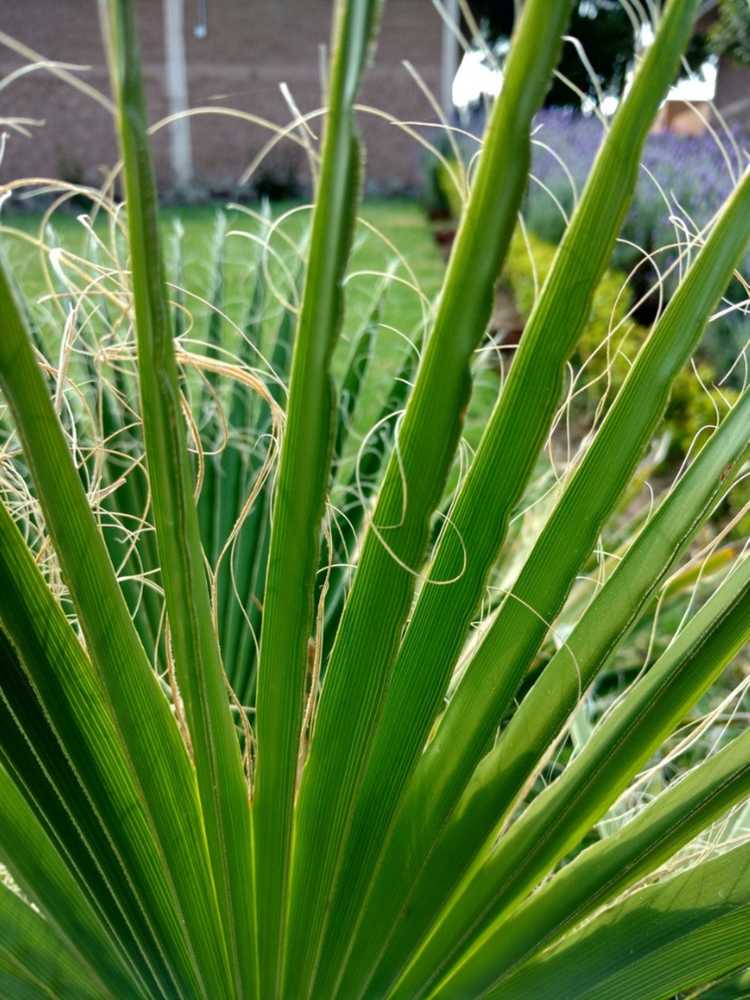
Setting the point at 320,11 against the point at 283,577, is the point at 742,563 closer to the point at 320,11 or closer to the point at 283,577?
the point at 283,577

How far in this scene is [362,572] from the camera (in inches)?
21.1

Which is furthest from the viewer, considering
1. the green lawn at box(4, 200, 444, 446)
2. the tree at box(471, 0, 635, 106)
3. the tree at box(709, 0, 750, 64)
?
the tree at box(471, 0, 635, 106)

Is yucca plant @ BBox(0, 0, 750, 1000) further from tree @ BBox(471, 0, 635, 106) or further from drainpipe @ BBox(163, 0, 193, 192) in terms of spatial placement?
tree @ BBox(471, 0, 635, 106)

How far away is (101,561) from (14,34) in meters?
17.2

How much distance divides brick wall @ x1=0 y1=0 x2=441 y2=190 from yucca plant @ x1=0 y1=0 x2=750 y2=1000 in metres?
15.9

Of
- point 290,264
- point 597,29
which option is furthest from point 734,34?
point 597,29

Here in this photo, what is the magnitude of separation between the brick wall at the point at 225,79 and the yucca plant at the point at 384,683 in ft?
52.3

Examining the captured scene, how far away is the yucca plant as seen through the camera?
0.42 m

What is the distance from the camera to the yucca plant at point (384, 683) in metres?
0.42

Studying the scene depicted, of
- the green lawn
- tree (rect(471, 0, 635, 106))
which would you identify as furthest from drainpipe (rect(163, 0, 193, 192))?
tree (rect(471, 0, 635, 106))

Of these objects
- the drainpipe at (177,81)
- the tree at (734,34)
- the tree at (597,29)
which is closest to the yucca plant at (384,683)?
the tree at (734,34)

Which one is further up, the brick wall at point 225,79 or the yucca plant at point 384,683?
the brick wall at point 225,79

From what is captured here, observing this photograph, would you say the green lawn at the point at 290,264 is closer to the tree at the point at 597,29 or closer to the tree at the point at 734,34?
the tree at the point at 734,34

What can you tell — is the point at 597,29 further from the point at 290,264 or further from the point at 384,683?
the point at 384,683
